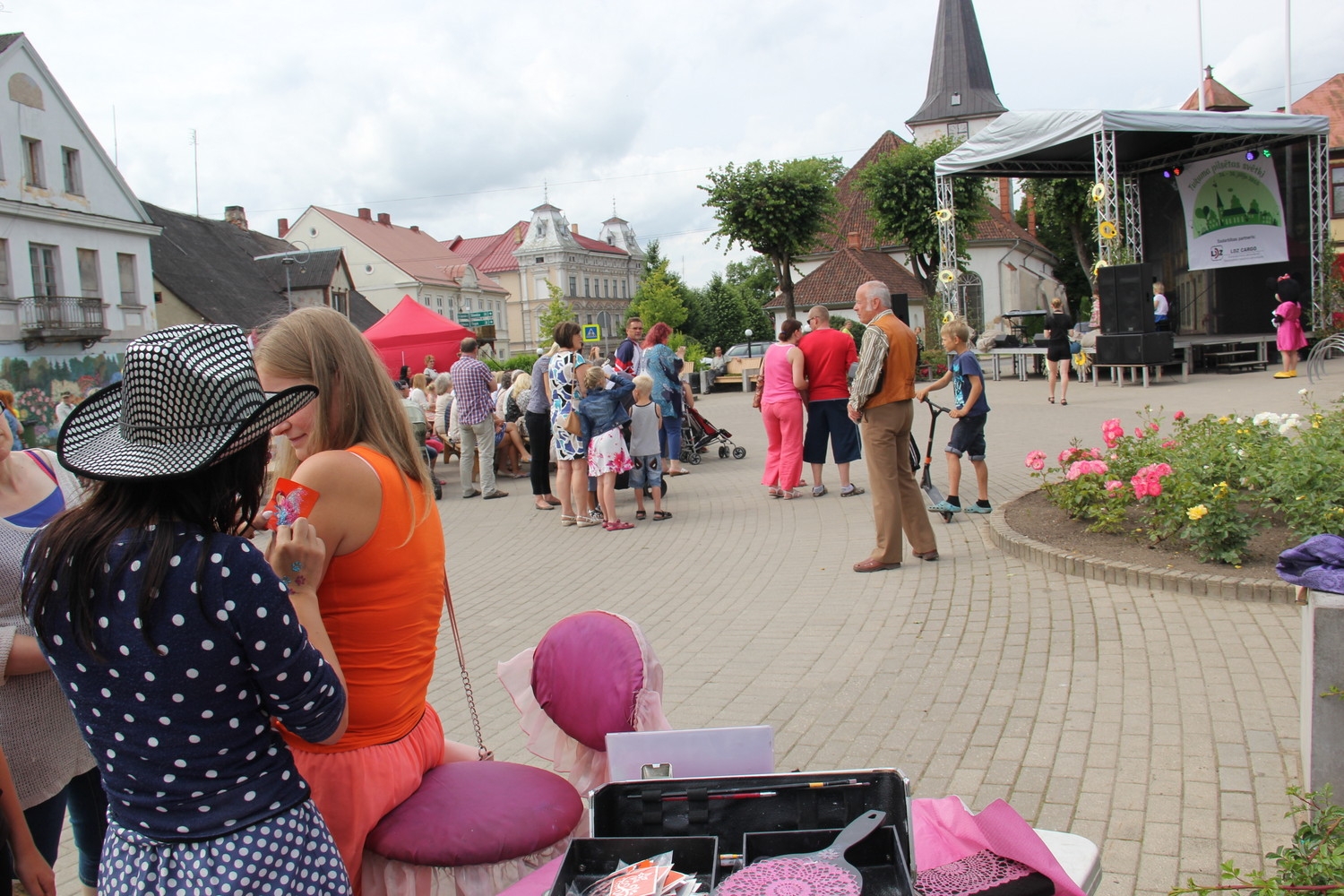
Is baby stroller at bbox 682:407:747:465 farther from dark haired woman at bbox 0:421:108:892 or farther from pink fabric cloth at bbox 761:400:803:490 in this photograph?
dark haired woman at bbox 0:421:108:892

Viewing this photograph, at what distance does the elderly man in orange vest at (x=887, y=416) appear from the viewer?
23.3ft

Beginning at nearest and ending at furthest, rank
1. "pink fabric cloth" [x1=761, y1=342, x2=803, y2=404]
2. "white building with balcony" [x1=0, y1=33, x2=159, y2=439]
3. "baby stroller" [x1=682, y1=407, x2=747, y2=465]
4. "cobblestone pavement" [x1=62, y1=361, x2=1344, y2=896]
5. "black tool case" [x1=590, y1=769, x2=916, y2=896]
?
1. "black tool case" [x1=590, y1=769, x2=916, y2=896]
2. "cobblestone pavement" [x1=62, y1=361, x2=1344, y2=896]
3. "pink fabric cloth" [x1=761, y1=342, x2=803, y2=404]
4. "baby stroller" [x1=682, y1=407, x2=747, y2=465]
5. "white building with balcony" [x1=0, y1=33, x2=159, y2=439]

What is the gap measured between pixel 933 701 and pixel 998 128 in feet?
70.2

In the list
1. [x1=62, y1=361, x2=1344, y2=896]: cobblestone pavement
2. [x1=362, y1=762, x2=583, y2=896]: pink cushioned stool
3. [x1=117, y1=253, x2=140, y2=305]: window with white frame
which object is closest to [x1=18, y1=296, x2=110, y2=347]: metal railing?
[x1=117, y1=253, x2=140, y2=305]: window with white frame

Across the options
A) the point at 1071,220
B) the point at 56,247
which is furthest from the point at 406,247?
the point at 1071,220

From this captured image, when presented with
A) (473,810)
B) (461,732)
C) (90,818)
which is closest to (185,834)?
(473,810)

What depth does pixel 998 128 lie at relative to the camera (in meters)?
23.5

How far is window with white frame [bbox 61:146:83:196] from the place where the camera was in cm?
3222

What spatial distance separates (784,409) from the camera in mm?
11039

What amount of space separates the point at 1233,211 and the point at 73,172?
34.4 metres

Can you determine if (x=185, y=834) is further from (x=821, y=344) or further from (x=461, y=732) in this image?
(x=821, y=344)

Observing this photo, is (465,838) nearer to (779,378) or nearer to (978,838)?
(978,838)

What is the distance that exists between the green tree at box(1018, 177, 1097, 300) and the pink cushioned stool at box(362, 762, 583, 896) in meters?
36.7

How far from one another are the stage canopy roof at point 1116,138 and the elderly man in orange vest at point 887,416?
16.9 meters
